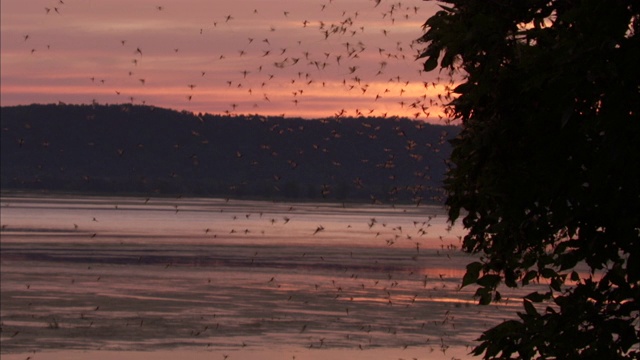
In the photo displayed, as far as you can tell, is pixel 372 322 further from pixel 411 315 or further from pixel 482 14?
pixel 482 14

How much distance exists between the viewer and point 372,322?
2720cm

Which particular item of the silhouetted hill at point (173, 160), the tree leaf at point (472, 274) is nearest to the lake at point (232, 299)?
the tree leaf at point (472, 274)

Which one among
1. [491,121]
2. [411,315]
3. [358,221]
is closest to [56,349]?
[411,315]

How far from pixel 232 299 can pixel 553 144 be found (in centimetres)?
2285

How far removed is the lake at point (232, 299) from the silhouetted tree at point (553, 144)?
6181mm

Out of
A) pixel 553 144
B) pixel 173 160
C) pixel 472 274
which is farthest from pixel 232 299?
pixel 173 160

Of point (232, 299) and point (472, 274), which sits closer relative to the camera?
point (472, 274)

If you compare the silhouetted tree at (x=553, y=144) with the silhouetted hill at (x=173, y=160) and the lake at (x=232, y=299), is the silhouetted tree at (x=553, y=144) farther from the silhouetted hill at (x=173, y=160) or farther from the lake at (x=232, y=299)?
the silhouetted hill at (x=173, y=160)

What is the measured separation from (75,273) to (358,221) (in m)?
48.2

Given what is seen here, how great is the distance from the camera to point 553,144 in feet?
29.9

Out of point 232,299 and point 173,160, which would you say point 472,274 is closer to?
point 232,299

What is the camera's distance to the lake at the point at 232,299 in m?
23.7

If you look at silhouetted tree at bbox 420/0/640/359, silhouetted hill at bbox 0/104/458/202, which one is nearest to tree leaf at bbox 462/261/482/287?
silhouetted tree at bbox 420/0/640/359

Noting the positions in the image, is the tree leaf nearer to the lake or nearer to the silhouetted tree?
the silhouetted tree
